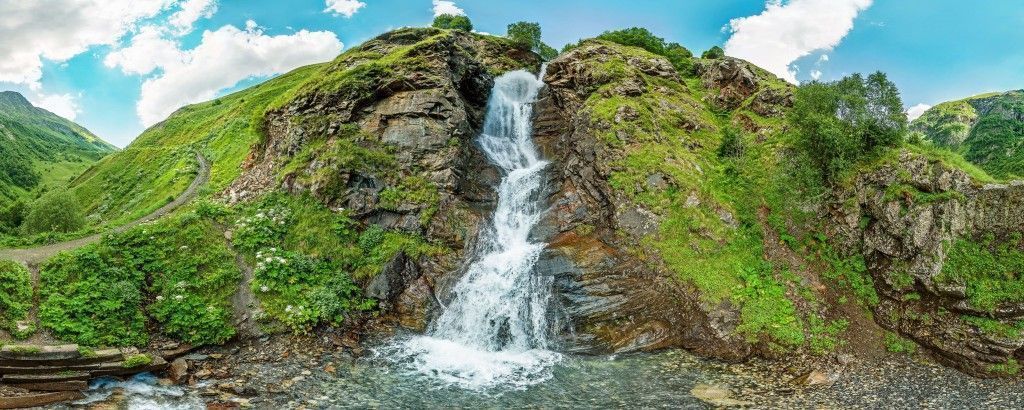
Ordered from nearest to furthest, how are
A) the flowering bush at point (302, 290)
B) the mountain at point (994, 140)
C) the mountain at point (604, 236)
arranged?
the mountain at point (604, 236) < the flowering bush at point (302, 290) < the mountain at point (994, 140)

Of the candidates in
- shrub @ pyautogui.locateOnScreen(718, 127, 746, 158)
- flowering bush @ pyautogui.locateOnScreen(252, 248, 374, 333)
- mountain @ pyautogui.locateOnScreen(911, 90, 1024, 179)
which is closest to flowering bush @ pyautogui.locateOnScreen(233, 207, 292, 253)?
flowering bush @ pyautogui.locateOnScreen(252, 248, 374, 333)

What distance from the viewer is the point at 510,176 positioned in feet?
115

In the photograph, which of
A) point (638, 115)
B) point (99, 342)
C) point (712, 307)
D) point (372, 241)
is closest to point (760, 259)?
point (712, 307)

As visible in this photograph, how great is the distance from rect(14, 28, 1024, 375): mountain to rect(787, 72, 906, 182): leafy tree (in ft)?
2.66

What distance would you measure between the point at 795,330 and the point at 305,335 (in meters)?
21.1

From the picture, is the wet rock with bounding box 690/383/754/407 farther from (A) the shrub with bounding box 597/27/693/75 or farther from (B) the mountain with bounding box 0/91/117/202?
(B) the mountain with bounding box 0/91/117/202

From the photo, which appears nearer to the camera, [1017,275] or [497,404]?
[497,404]

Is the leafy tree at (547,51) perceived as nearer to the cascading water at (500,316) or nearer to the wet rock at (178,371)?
the cascading water at (500,316)

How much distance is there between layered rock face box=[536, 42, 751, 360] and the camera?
69.6 feet

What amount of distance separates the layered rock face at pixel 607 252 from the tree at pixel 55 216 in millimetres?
38678

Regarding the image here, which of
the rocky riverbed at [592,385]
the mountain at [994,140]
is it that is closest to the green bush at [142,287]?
the rocky riverbed at [592,385]

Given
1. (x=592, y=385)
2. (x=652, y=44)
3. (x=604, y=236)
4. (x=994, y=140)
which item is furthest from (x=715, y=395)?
(x=994, y=140)

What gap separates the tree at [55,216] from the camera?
1483 inches

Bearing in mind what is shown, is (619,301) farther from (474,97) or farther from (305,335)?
(474,97)
